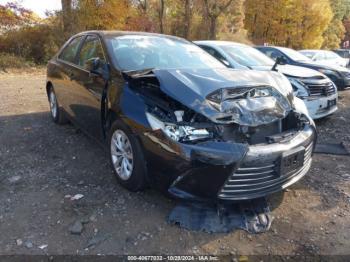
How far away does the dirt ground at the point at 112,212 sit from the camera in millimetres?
2840

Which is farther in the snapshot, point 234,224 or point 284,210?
point 284,210

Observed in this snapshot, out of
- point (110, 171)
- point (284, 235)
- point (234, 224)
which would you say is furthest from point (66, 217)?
point (284, 235)

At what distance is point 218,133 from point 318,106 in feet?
12.5

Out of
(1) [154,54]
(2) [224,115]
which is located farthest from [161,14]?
(2) [224,115]

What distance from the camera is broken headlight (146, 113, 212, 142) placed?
9.84 feet

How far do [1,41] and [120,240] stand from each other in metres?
16.2

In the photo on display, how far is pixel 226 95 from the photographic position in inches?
128

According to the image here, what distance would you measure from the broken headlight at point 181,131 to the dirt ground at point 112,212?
0.80 m

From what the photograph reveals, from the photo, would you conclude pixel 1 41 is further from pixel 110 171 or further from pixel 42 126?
pixel 110 171

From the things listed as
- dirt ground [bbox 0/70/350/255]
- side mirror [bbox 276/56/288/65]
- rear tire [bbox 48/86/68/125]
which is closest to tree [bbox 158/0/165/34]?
side mirror [bbox 276/56/288/65]

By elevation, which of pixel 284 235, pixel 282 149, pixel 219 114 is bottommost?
pixel 284 235

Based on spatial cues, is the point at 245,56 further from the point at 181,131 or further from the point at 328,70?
the point at 181,131

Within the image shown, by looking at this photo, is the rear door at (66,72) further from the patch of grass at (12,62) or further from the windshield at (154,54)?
the patch of grass at (12,62)

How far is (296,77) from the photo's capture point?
6.34 metres
